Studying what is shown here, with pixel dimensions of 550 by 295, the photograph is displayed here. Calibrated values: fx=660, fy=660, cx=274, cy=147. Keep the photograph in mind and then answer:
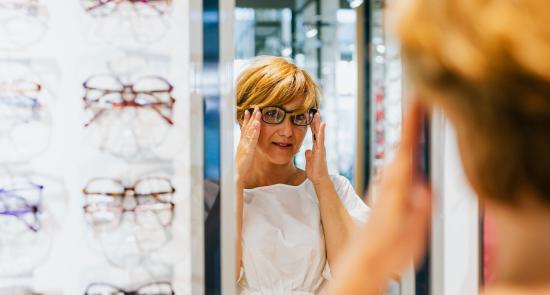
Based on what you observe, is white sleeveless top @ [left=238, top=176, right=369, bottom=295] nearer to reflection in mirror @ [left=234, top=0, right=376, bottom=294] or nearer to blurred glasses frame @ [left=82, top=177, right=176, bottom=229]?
reflection in mirror @ [left=234, top=0, right=376, bottom=294]

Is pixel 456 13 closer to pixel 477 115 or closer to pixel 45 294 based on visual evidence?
pixel 477 115

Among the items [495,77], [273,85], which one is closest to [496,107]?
[495,77]

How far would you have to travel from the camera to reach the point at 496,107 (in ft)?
1.21

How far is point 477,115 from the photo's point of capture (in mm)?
375

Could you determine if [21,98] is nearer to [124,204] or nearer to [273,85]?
[124,204]

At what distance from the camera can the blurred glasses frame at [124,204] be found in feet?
5.36

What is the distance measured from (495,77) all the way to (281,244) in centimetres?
135

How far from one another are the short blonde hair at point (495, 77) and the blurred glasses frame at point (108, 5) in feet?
4.38

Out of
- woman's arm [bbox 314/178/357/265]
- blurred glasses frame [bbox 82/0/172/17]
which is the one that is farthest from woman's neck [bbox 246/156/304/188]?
blurred glasses frame [bbox 82/0/172/17]

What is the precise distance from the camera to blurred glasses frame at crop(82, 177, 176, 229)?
163 centimetres

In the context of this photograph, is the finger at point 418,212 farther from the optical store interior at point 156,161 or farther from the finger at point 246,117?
the finger at point 246,117


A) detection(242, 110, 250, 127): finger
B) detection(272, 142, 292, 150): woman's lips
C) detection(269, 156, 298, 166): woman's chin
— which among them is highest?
detection(242, 110, 250, 127): finger

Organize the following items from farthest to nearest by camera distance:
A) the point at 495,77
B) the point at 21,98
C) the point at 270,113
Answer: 1. the point at 270,113
2. the point at 21,98
3. the point at 495,77

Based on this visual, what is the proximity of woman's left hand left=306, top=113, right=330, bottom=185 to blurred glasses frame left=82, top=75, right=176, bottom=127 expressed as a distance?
369mm
